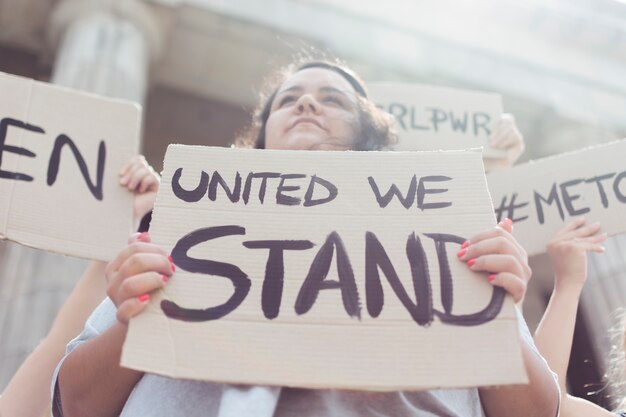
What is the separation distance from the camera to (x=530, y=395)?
1213 millimetres

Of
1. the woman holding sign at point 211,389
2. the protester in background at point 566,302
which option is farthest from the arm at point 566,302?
the woman holding sign at point 211,389

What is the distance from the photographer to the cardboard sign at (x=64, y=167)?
5.42 feet

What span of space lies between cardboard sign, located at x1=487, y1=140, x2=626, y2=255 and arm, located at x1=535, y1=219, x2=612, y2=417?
0.07 metres

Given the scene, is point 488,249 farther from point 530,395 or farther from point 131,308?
point 131,308

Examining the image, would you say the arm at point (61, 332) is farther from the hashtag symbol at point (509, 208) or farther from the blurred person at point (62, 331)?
the hashtag symbol at point (509, 208)

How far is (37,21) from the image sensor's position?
6.20m

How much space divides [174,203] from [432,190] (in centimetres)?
49

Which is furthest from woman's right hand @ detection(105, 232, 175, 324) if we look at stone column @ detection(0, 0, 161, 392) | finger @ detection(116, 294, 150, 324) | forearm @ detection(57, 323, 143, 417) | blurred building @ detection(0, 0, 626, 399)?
blurred building @ detection(0, 0, 626, 399)

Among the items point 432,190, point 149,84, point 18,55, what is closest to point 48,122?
point 432,190

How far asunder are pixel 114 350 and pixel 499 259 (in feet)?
2.35

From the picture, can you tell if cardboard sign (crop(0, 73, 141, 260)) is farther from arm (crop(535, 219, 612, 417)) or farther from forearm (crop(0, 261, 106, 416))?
arm (crop(535, 219, 612, 417))

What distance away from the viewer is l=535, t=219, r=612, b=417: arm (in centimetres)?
168

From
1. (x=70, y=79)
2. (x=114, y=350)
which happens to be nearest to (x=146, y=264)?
(x=114, y=350)

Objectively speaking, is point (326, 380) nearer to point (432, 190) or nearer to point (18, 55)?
point (432, 190)
